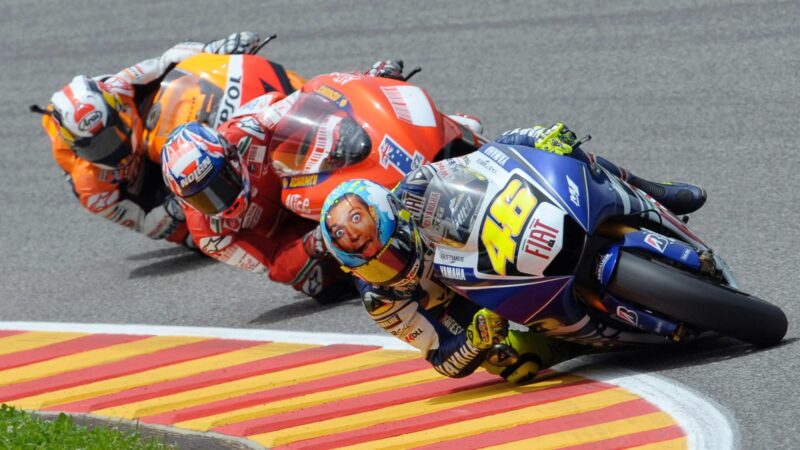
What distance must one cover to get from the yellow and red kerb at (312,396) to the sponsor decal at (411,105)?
1.26 m

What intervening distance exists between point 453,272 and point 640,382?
37.3 inches

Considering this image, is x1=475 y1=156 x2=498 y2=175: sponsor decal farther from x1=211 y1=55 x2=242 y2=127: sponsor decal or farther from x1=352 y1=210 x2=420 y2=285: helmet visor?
x1=211 y1=55 x2=242 y2=127: sponsor decal

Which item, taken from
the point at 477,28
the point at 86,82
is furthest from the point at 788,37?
the point at 86,82

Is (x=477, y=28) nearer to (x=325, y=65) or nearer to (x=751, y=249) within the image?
(x=325, y=65)

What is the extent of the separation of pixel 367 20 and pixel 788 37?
4.12 m

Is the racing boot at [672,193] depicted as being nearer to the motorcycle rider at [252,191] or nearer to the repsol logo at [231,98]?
the motorcycle rider at [252,191]

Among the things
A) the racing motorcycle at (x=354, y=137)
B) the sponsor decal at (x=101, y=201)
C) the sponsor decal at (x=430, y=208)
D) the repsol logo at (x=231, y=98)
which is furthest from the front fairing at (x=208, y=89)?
the sponsor decal at (x=430, y=208)

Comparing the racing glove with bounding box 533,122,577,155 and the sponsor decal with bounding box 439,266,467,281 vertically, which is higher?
the racing glove with bounding box 533,122,577,155

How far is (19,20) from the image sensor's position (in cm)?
1570

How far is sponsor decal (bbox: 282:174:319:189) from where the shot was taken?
7898 mm

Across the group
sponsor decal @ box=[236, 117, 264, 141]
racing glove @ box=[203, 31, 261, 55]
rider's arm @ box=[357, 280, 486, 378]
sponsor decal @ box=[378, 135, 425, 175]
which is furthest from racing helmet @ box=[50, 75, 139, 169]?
rider's arm @ box=[357, 280, 486, 378]

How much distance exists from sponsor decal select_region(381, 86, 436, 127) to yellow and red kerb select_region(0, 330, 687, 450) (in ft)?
4.14

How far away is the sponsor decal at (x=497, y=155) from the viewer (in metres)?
6.27

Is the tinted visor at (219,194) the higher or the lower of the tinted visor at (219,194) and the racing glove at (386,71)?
the lower
